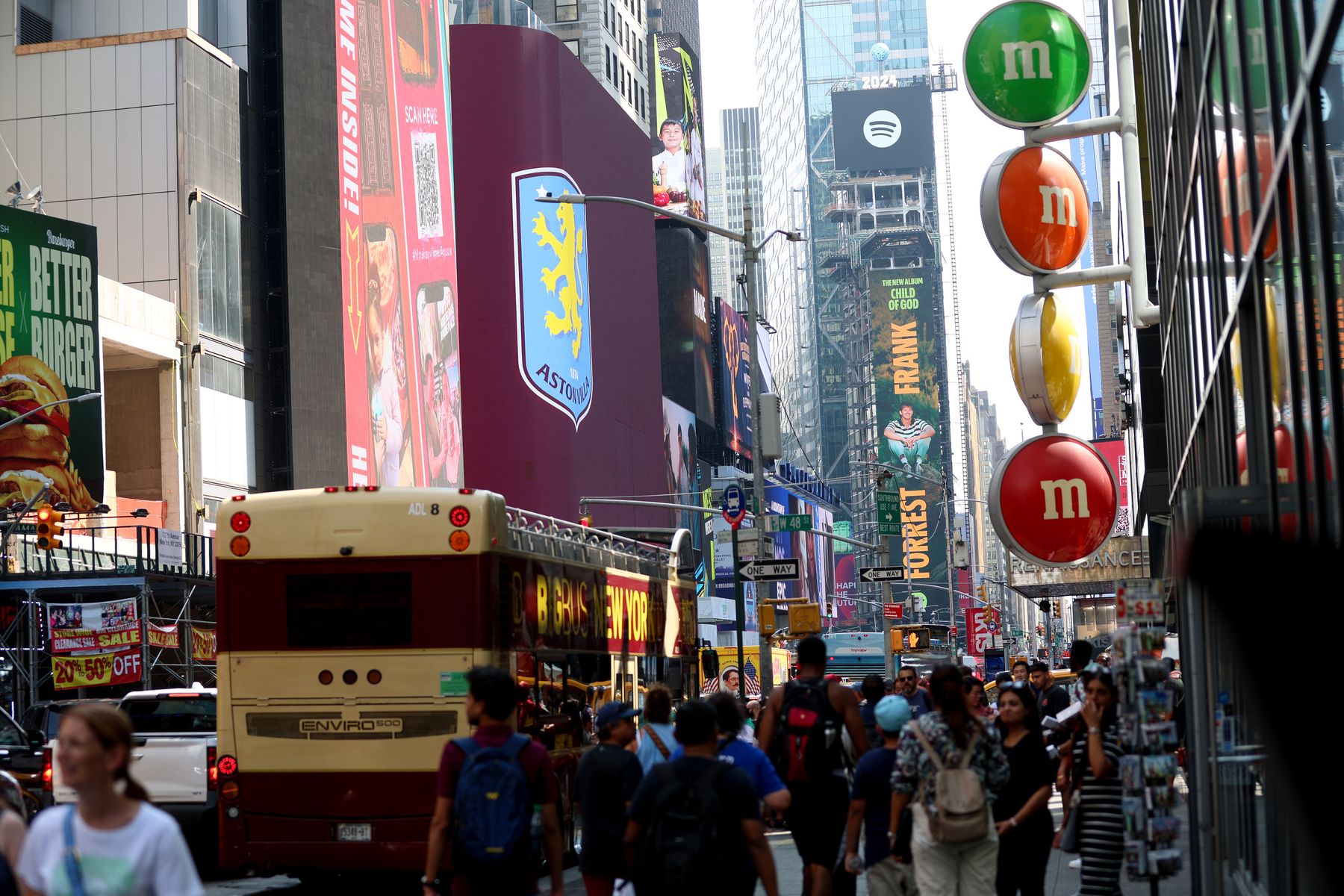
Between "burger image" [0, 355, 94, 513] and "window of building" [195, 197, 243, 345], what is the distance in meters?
10.4

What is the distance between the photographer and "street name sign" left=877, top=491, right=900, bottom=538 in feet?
147

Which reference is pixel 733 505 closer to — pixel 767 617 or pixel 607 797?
pixel 767 617

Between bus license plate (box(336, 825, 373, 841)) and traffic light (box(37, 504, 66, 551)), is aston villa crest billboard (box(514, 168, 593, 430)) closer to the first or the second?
traffic light (box(37, 504, 66, 551))

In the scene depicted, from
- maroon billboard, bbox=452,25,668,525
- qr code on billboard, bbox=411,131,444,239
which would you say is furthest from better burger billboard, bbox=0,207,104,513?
maroon billboard, bbox=452,25,668,525

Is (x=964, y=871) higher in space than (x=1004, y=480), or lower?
lower

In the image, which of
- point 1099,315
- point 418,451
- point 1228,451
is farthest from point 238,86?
point 1099,315

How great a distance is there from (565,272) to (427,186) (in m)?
13.3

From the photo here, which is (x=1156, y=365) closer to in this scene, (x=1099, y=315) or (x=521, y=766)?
(x=521, y=766)

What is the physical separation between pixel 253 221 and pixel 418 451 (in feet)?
36.6

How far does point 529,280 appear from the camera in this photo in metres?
81.0

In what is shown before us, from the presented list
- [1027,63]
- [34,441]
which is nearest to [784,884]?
[1027,63]

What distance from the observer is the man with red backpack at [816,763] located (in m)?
10.8

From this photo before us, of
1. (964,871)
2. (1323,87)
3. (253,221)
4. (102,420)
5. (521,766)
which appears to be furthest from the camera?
(253,221)

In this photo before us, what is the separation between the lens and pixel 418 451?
68.6m
